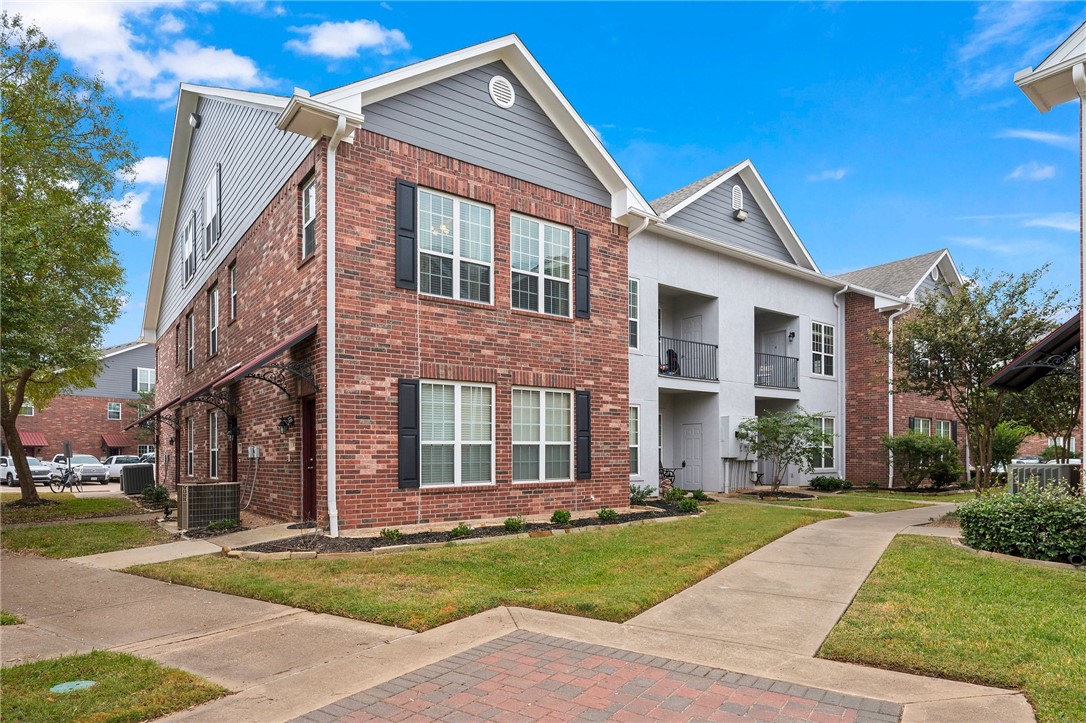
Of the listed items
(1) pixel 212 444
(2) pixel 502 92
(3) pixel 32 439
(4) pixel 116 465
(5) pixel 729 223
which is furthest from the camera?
(3) pixel 32 439

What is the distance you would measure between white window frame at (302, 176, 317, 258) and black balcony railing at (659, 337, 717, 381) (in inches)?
437

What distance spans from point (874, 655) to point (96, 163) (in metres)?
21.4

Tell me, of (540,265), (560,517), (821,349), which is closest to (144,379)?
(821,349)

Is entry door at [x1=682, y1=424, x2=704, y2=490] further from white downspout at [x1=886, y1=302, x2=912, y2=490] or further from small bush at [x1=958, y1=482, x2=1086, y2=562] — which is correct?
small bush at [x1=958, y1=482, x2=1086, y2=562]

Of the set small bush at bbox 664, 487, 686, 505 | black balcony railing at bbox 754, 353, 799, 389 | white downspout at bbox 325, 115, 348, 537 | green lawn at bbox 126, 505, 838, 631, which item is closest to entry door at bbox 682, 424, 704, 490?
small bush at bbox 664, 487, 686, 505

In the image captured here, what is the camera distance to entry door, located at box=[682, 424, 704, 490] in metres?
20.5

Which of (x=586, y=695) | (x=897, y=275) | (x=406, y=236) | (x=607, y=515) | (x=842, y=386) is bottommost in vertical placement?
(x=607, y=515)

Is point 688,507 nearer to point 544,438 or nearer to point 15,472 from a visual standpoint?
point 544,438

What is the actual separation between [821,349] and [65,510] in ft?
75.9

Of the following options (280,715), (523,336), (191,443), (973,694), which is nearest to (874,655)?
(973,694)

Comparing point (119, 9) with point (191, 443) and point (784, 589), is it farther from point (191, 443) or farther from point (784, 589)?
point (784, 589)

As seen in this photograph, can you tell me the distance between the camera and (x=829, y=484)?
21938mm

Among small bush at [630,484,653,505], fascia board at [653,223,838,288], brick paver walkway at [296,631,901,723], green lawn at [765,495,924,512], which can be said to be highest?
fascia board at [653,223,838,288]

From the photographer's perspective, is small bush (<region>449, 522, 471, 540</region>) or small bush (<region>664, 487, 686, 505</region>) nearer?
small bush (<region>449, 522, 471, 540</region>)
